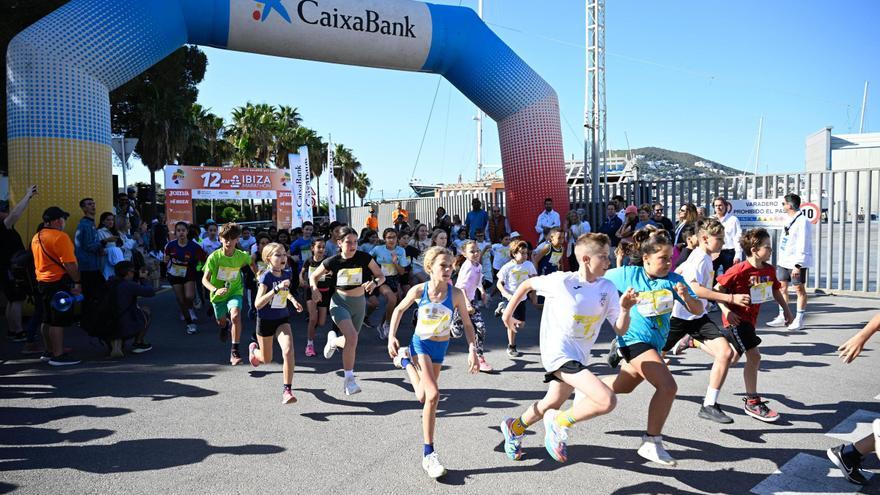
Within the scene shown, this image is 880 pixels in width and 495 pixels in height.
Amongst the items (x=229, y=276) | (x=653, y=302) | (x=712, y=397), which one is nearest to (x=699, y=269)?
(x=712, y=397)

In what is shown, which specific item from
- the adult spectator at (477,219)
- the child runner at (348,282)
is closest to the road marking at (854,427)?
the child runner at (348,282)

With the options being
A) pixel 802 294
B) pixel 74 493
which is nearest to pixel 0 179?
pixel 74 493

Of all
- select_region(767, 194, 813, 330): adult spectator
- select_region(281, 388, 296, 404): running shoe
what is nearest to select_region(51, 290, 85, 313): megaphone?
select_region(281, 388, 296, 404): running shoe

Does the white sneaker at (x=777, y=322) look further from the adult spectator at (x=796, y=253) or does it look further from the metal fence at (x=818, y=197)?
the metal fence at (x=818, y=197)

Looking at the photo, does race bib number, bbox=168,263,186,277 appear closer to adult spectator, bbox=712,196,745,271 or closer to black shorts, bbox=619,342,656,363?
black shorts, bbox=619,342,656,363

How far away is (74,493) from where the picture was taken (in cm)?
386

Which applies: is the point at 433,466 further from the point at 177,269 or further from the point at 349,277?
the point at 177,269

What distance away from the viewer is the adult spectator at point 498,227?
15.4m

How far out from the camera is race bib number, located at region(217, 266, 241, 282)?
739 cm

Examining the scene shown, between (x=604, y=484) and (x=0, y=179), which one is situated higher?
(x=0, y=179)

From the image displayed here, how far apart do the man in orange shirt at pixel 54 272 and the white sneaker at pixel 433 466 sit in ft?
18.4

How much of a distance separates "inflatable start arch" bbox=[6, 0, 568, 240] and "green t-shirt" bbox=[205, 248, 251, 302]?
16.8 ft

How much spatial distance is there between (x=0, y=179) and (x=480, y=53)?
89.3 ft

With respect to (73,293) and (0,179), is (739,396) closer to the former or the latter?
(73,293)
